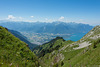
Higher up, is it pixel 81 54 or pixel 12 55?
pixel 12 55

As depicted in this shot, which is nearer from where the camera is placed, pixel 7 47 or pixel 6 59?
pixel 6 59

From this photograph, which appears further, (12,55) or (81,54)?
(81,54)

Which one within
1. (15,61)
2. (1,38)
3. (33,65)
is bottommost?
(33,65)

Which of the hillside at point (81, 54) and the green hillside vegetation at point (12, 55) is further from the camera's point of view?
the hillside at point (81, 54)

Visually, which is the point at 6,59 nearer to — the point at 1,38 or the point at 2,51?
the point at 2,51

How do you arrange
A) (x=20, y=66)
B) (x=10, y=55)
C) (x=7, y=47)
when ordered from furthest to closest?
1. (x=7, y=47)
2. (x=10, y=55)
3. (x=20, y=66)

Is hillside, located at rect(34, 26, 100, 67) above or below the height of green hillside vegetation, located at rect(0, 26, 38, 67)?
below

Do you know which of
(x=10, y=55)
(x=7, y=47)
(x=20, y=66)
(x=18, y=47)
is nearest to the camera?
(x=20, y=66)

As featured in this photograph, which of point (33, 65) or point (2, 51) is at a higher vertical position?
point (2, 51)

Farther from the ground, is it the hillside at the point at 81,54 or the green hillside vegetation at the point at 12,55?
the green hillside vegetation at the point at 12,55

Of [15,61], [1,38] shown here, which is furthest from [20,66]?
[1,38]

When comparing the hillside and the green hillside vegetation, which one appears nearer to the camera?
the green hillside vegetation
